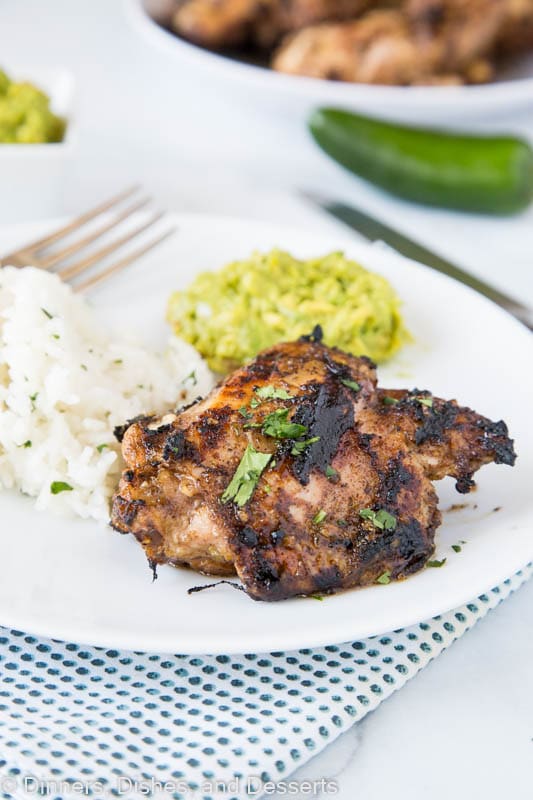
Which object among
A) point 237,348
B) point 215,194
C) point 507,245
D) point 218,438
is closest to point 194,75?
point 215,194

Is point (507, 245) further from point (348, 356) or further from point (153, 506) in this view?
point (153, 506)

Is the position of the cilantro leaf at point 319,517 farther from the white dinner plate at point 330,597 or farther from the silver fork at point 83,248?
the silver fork at point 83,248

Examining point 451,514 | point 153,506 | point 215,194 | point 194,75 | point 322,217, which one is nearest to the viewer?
point 153,506

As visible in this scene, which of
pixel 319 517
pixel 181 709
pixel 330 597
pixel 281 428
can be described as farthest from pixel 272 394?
pixel 181 709

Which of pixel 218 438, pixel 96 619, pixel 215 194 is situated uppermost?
pixel 218 438

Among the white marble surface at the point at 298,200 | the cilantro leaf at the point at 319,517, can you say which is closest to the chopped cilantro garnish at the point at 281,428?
the cilantro leaf at the point at 319,517

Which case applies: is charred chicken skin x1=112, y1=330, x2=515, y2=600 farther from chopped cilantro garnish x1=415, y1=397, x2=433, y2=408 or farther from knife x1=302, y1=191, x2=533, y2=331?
knife x1=302, y1=191, x2=533, y2=331

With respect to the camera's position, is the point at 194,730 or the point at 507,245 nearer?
the point at 194,730
